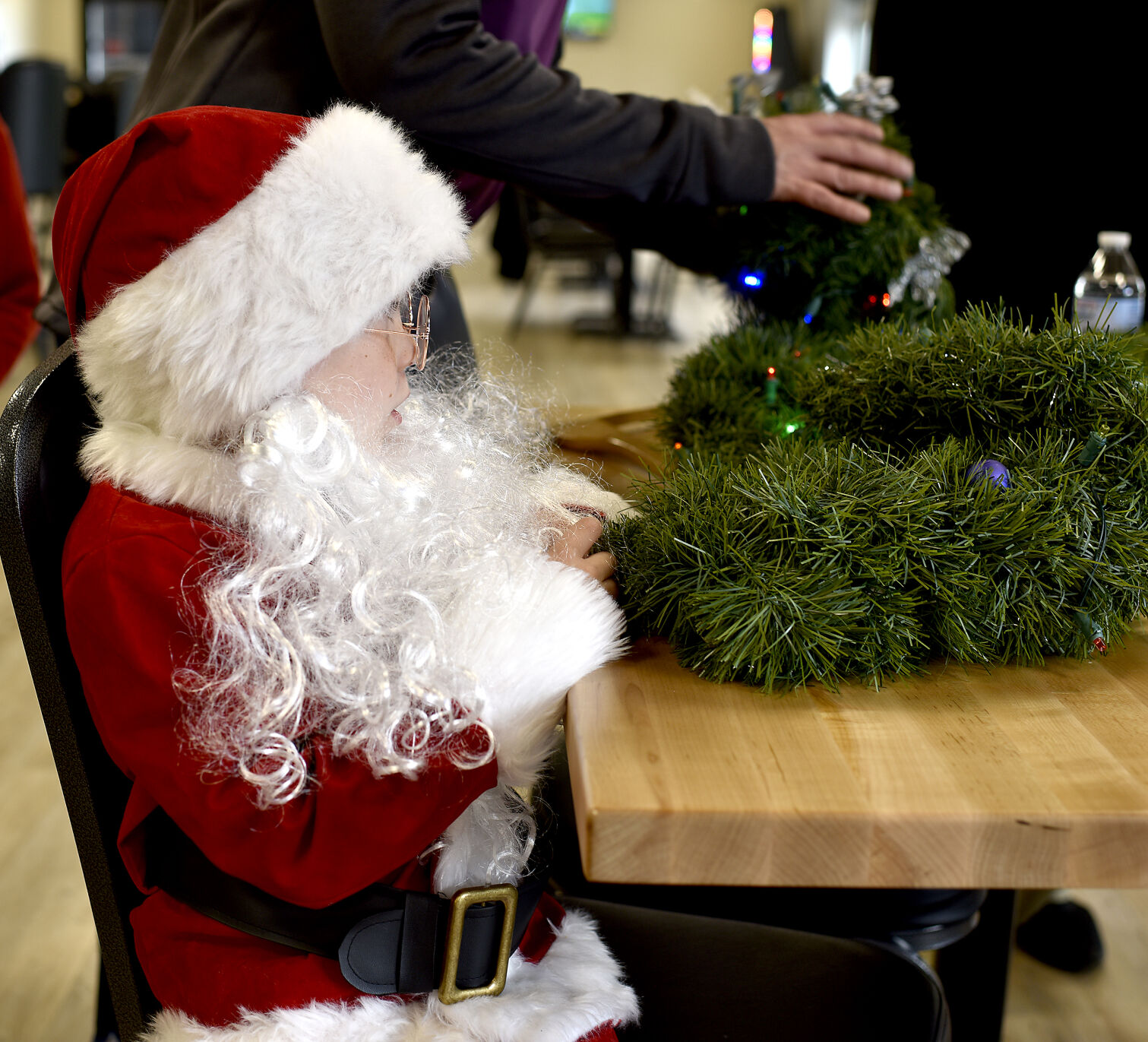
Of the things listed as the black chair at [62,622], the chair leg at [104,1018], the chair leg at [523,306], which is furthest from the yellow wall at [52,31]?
the black chair at [62,622]

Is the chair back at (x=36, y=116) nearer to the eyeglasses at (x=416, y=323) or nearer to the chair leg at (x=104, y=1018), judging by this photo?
the chair leg at (x=104, y=1018)

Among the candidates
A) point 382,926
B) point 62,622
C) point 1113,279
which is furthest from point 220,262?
point 1113,279

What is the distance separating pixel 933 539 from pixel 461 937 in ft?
1.45

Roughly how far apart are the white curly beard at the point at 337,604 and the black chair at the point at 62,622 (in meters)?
0.15

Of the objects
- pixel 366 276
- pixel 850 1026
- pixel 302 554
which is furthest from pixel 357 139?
pixel 850 1026

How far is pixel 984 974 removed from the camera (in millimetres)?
1241

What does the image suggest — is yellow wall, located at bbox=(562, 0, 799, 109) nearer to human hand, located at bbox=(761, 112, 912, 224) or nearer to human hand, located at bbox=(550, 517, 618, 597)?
human hand, located at bbox=(761, 112, 912, 224)

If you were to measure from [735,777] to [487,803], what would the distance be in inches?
11.0

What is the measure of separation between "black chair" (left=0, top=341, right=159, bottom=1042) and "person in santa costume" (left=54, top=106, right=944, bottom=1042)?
3 centimetres

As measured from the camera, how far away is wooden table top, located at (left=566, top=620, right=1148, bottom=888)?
1.83 ft

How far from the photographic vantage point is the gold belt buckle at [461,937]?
0.77 meters

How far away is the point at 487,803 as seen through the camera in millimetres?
810

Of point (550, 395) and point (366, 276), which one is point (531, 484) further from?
point (366, 276)

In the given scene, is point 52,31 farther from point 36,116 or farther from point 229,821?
point 229,821
